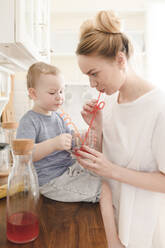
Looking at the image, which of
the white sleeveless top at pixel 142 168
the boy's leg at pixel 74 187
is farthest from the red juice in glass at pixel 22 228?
the white sleeveless top at pixel 142 168

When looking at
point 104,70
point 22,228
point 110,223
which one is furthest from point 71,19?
point 22,228

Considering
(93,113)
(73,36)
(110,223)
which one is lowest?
(110,223)

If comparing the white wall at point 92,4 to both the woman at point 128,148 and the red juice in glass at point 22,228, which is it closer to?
the woman at point 128,148

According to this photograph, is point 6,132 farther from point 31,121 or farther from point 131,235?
point 131,235

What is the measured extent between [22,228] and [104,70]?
59 centimetres

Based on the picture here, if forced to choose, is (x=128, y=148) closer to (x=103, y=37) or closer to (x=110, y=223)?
(x=110, y=223)

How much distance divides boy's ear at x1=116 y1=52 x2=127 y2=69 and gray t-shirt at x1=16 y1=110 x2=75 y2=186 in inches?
16.1

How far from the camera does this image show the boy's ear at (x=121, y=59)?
0.83m

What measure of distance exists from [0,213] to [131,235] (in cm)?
48

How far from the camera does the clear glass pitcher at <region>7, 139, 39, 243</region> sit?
0.63 meters

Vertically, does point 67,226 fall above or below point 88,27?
below

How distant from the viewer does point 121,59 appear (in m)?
0.84

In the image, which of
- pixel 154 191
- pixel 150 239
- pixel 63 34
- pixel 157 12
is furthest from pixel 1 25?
pixel 157 12

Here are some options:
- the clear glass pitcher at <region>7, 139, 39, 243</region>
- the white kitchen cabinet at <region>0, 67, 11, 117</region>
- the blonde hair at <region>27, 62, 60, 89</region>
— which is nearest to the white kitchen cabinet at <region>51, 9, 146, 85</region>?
the white kitchen cabinet at <region>0, 67, 11, 117</region>
